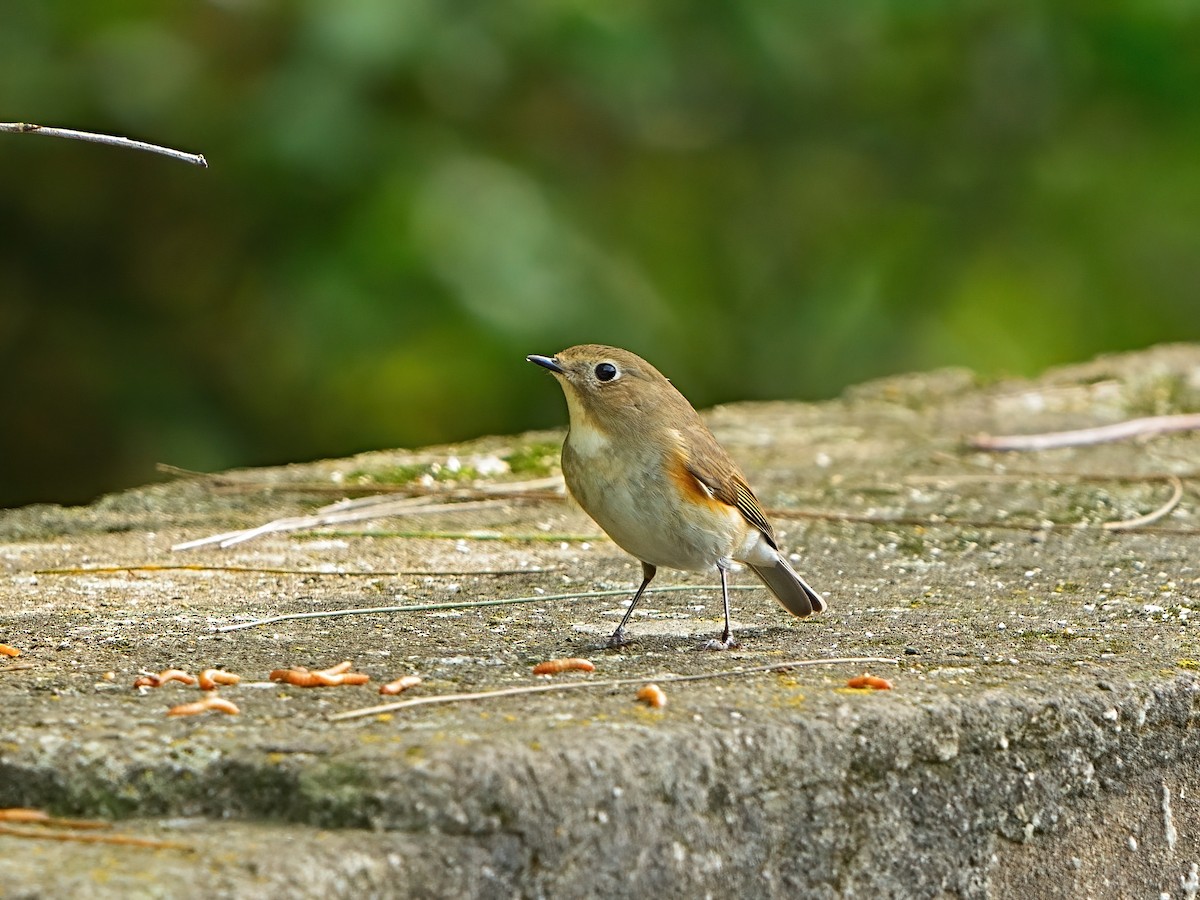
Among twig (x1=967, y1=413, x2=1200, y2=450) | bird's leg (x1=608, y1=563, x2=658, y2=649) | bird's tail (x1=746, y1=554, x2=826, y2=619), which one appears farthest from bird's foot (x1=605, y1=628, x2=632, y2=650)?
twig (x1=967, y1=413, x2=1200, y2=450)

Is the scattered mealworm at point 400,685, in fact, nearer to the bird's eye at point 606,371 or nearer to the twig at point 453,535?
the bird's eye at point 606,371

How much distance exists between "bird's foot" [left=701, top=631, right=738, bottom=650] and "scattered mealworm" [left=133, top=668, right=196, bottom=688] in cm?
92

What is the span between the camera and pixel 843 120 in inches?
291

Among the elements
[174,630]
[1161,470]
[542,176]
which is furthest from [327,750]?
[542,176]

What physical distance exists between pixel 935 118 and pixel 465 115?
98.8 inches

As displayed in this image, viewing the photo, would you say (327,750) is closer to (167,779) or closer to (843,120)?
Result: (167,779)

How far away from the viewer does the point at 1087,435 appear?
5.09 metres

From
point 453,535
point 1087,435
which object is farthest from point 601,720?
point 1087,435

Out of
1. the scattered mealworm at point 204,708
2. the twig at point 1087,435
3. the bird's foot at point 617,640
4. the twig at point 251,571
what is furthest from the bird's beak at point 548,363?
the twig at point 1087,435

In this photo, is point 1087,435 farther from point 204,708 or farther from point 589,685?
point 204,708

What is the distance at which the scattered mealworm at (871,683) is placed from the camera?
8.19ft

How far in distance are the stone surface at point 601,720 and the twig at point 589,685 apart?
0.02 m

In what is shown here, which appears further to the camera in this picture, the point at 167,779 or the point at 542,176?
the point at 542,176

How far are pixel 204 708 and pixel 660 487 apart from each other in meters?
1.24
